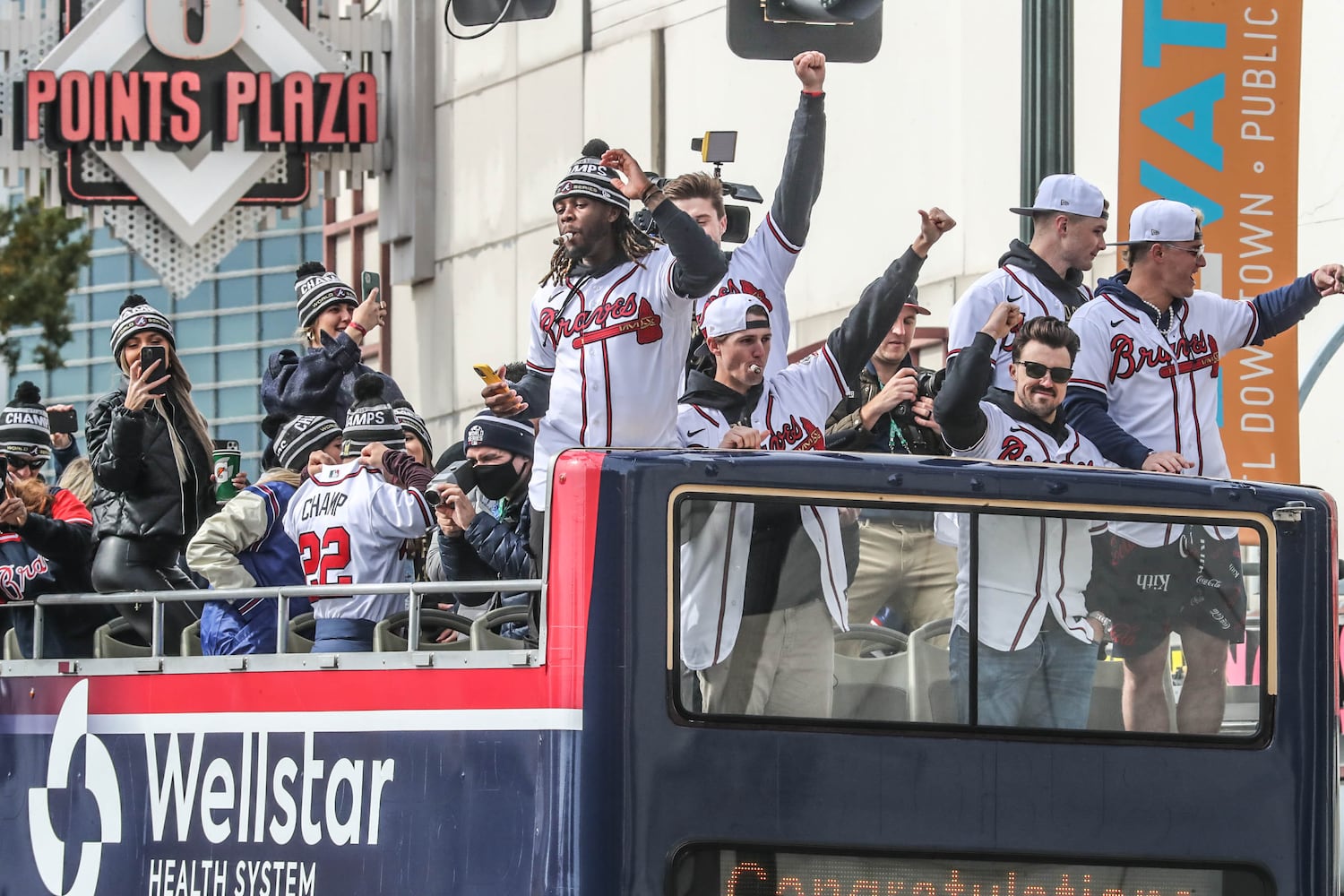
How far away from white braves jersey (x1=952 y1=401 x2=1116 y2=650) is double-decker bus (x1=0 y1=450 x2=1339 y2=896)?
17mm

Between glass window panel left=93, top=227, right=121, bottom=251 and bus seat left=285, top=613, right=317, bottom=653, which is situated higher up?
glass window panel left=93, top=227, right=121, bottom=251

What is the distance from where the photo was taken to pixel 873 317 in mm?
8992

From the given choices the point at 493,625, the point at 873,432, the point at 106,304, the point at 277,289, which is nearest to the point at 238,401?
the point at 277,289

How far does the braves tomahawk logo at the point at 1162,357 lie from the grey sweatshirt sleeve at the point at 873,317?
0.82 meters

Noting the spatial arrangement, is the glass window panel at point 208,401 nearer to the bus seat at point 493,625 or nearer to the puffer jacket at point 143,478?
the puffer jacket at point 143,478

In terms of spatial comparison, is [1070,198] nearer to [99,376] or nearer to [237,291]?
[237,291]

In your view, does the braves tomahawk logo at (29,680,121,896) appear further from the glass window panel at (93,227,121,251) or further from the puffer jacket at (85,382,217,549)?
the glass window panel at (93,227,121,251)

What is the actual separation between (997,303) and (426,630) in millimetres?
2518

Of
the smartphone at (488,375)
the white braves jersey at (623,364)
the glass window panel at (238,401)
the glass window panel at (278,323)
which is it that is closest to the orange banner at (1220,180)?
the white braves jersey at (623,364)

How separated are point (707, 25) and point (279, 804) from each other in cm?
1550

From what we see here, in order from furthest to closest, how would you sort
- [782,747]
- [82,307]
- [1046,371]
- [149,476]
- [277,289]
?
1. [82,307]
2. [277,289]
3. [149,476]
4. [1046,371]
5. [782,747]

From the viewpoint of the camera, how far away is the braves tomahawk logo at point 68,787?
888 centimetres

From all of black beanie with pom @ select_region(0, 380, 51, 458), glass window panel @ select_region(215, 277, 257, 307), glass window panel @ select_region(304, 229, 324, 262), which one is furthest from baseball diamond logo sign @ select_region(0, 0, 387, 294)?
black beanie with pom @ select_region(0, 380, 51, 458)

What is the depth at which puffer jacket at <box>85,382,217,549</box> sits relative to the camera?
10.3 m
